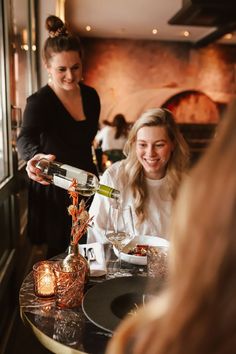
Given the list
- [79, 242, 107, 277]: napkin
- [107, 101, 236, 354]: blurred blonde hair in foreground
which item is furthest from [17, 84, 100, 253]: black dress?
[107, 101, 236, 354]: blurred blonde hair in foreground

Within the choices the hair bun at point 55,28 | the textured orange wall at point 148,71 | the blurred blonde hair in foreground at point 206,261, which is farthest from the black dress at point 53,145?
the textured orange wall at point 148,71

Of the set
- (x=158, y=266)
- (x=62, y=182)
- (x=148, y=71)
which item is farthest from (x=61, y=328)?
(x=148, y=71)

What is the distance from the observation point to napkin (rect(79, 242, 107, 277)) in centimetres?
127

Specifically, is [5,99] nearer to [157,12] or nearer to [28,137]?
[28,137]

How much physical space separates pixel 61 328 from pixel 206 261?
67 cm

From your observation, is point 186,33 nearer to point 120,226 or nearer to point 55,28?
point 55,28

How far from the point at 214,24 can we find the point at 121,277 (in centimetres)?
540

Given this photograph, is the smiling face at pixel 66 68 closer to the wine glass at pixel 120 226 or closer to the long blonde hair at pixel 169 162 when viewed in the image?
the long blonde hair at pixel 169 162

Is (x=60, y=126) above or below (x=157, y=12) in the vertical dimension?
below

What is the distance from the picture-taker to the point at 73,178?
144cm

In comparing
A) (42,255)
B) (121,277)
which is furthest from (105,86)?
(121,277)

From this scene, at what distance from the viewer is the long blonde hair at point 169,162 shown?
185 centimetres

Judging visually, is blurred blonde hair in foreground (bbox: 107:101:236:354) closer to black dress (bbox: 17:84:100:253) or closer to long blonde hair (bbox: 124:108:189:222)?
long blonde hair (bbox: 124:108:189:222)

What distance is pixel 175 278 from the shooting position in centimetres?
43
